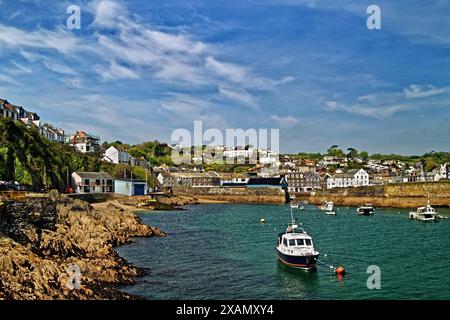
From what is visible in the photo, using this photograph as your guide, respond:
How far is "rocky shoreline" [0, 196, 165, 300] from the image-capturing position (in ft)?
47.5

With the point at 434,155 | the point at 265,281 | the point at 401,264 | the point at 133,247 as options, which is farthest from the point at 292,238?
the point at 434,155

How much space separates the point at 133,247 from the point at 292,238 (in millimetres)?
10486

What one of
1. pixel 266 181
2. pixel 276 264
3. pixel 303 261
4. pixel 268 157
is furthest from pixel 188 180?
pixel 303 261

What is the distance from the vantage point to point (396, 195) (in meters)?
70.1

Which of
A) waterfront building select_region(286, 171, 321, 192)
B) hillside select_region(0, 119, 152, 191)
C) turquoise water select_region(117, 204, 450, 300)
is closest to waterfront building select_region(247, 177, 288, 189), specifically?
waterfront building select_region(286, 171, 321, 192)

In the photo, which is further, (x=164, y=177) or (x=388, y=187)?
(x=164, y=177)

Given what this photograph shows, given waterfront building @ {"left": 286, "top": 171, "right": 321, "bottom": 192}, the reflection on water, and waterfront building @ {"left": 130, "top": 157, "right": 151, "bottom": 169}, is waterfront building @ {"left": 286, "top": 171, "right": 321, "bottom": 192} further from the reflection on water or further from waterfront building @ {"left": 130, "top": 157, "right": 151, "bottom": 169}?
the reflection on water

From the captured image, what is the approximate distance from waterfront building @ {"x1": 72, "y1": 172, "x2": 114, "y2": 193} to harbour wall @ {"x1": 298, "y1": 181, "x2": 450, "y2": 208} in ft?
124

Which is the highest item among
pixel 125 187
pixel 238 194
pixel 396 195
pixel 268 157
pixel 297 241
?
pixel 268 157

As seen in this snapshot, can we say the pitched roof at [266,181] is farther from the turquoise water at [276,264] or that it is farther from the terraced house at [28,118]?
the turquoise water at [276,264]

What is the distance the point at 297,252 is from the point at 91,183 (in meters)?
47.8

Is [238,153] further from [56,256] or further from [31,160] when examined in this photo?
[56,256]

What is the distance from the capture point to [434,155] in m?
158

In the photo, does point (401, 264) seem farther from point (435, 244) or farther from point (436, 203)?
point (436, 203)
